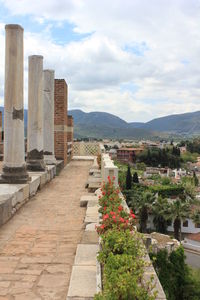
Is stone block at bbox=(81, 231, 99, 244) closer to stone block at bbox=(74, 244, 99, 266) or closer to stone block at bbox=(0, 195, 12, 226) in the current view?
stone block at bbox=(74, 244, 99, 266)

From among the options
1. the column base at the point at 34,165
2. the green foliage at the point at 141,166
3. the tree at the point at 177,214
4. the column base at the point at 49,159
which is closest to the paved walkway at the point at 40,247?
the column base at the point at 34,165

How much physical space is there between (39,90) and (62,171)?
4.23 metres

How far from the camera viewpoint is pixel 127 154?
366 ft

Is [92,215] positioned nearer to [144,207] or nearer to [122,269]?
[122,269]

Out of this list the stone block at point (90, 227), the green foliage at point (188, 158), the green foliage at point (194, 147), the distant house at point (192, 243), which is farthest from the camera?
the green foliage at point (194, 147)

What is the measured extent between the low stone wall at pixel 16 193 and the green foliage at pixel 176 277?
1675 cm

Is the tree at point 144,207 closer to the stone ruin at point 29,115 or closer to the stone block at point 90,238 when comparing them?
the stone ruin at point 29,115

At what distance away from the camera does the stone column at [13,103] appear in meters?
7.02

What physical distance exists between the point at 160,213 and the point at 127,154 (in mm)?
67137

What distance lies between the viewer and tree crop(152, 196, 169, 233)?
146ft

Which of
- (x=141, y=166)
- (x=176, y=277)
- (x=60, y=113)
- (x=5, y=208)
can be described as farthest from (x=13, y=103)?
(x=141, y=166)

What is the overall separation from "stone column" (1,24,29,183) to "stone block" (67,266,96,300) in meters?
4.05

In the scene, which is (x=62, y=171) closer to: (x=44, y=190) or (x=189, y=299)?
(x=44, y=190)

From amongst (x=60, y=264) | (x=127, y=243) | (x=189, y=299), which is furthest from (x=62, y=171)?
(x=189, y=299)
